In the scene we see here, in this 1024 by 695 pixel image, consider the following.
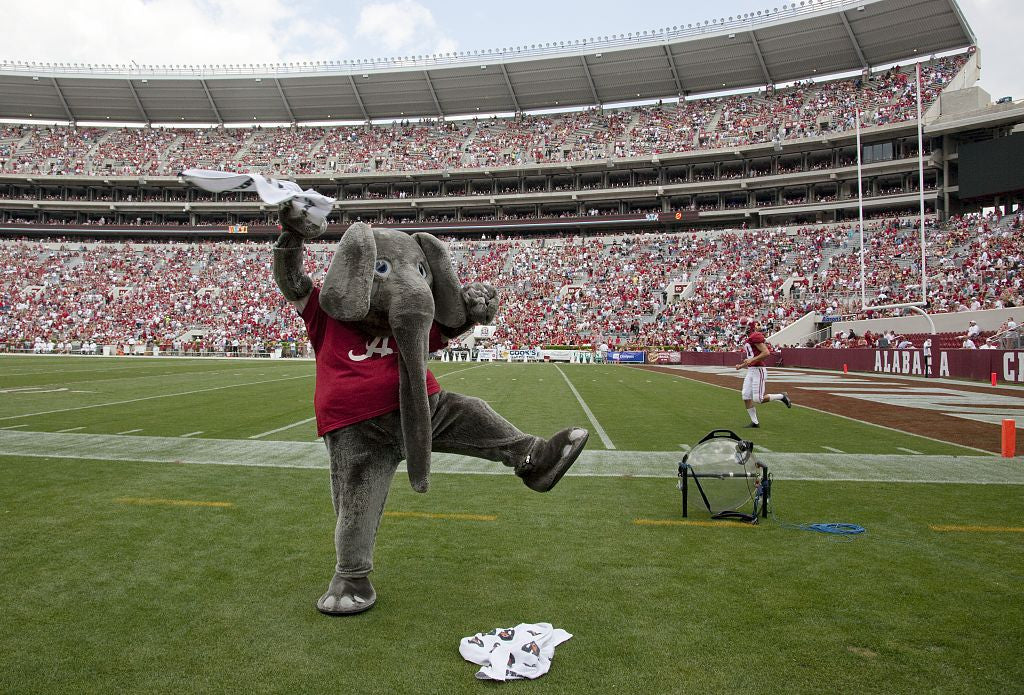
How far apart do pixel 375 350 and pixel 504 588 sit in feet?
4.94

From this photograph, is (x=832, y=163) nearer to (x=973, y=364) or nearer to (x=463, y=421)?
(x=973, y=364)

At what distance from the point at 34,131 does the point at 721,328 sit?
6736 centimetres

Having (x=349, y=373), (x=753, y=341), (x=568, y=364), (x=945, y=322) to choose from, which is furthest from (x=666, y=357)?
(x=349, y=373)

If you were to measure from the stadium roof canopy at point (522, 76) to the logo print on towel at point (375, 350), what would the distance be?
54.9m

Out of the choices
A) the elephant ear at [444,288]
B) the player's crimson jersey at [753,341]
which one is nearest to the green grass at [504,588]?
the elephant ear at [444,288]

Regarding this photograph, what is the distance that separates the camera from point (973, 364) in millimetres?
22312

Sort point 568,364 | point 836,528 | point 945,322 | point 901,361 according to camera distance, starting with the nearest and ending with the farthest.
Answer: point 836,528, point 901,361, point 945,322, point 568,364

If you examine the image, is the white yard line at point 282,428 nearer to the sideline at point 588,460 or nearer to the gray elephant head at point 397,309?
the sideline at point 588,460

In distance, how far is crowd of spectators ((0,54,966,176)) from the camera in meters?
54.2

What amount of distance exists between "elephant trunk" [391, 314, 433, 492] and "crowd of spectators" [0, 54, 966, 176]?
181 feet

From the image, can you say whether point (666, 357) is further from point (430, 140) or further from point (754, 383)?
point (430, 140)

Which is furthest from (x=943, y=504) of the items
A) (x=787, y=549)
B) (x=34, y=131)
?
(x=34, y=131)

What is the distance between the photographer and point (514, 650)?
8.89 feet

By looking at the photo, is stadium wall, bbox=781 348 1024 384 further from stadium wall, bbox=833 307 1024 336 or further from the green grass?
the green grass
